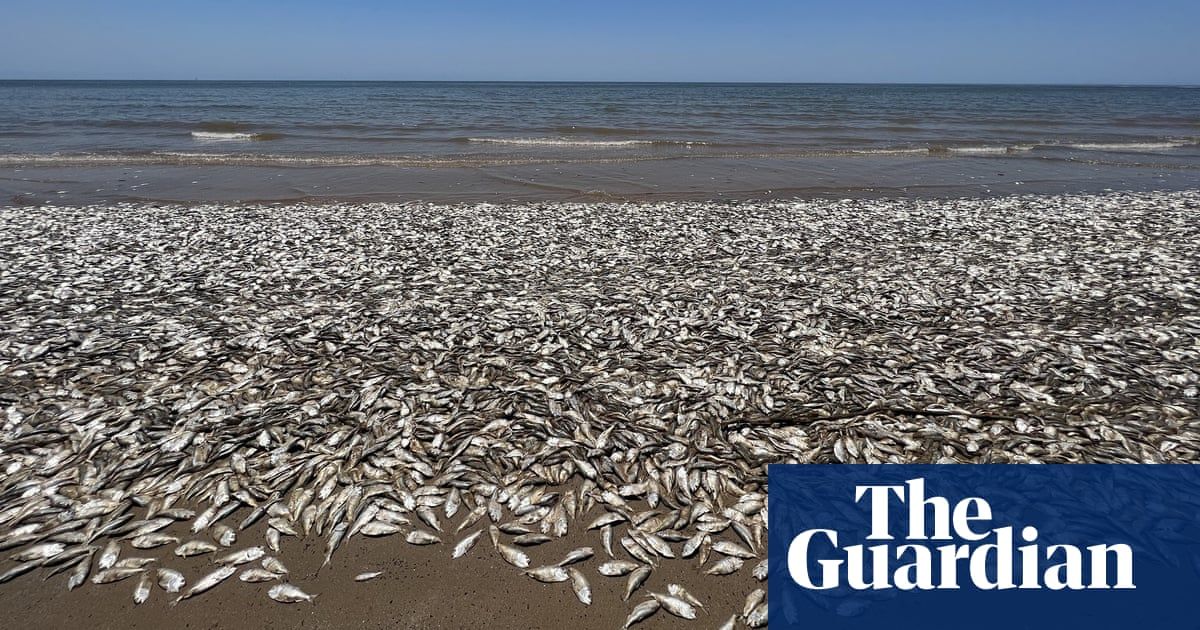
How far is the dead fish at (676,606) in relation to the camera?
465 centimetres

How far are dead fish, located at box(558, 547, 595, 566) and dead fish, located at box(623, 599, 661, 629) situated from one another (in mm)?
600

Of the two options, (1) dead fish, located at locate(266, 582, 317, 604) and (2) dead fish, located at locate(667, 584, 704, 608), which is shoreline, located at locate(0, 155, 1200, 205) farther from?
(2) dead fish, located at locate(667, 584, 704, 608)

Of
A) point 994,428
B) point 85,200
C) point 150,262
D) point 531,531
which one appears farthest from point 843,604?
point 85,200

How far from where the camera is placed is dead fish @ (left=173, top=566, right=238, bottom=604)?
4.75m

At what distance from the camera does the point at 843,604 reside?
15.3ft

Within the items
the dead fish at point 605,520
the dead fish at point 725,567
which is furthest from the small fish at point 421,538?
the dead fish at point 725,567

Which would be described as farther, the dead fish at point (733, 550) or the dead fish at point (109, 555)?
the dead fish at point (733, 550)

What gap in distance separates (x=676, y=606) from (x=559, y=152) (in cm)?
2978

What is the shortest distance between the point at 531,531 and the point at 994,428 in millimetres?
4833

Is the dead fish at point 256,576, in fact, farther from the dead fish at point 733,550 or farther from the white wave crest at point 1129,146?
the white wave crest at point 1129,146

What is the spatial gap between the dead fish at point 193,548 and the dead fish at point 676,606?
11.5 feet

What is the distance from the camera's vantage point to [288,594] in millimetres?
4773

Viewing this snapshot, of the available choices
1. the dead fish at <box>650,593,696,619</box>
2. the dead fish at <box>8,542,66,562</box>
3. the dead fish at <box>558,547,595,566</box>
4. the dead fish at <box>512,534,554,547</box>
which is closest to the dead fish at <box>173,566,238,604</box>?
the dead fish at <box>8,542,66,562</box>

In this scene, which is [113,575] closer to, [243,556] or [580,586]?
[243,556]
